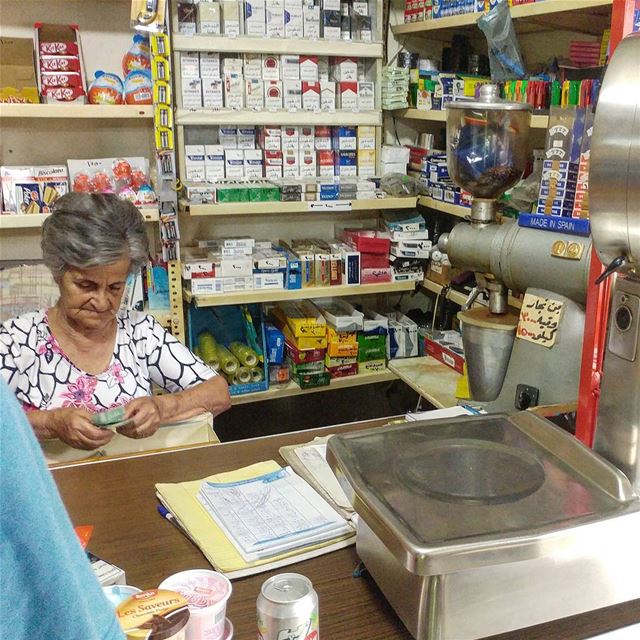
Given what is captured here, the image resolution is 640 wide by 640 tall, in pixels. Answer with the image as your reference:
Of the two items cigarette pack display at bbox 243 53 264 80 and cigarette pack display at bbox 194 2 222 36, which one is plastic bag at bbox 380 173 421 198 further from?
cigarette pack display at bbox 194 2 222 36

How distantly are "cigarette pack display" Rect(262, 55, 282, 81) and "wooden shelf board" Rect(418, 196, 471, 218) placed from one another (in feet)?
2.60

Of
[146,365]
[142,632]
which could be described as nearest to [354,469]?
[142,632]

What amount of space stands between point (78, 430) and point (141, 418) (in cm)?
15

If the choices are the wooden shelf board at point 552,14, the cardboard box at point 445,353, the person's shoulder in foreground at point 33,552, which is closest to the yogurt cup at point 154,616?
the person's shoulder in foreground at point 33,552

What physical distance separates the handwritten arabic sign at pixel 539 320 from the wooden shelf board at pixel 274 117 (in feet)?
5.47

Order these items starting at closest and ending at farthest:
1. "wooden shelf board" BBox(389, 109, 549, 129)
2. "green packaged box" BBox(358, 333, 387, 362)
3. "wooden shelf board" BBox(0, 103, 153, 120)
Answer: "wooden shelf board" BBox(0, 103, 153, 120) < "wooden shelf board" BBox(389, 109, 549, 129) < "green packaged box" BBox(358, 333, 387, 362)

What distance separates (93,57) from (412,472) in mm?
2500

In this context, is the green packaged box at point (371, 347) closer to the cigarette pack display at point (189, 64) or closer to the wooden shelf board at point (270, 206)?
the wooden shelf board at point (270, 206)

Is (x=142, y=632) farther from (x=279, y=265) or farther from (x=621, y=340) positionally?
(x=279, y=265)

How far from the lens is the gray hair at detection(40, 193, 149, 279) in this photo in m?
1.78

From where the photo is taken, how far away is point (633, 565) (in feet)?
2.89

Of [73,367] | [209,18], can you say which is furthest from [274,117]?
[73,367]

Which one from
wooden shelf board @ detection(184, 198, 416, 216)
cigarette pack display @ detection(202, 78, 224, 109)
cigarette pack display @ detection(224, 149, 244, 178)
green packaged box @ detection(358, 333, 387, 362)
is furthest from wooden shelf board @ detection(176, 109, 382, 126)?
green packaged box @ detection(358, 333, 387, 362)

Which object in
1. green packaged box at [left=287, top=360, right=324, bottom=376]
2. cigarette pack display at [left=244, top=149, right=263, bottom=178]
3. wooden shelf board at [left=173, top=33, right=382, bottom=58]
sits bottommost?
green packaged box at [left=287, top=360, right=324, bottom=376]
